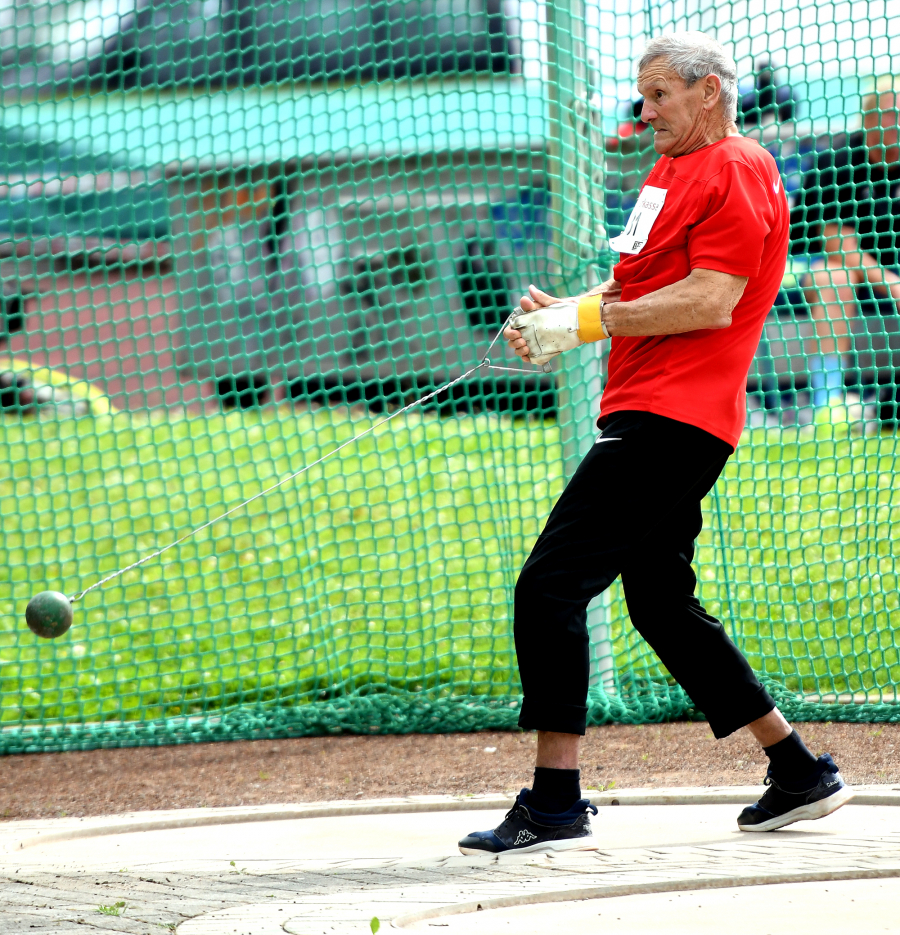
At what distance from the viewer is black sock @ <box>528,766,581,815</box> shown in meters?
3.28

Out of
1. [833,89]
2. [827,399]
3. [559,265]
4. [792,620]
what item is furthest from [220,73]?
[792,620]

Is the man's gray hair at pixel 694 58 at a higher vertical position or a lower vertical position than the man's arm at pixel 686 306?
higher

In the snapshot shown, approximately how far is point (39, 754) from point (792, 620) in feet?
9.92

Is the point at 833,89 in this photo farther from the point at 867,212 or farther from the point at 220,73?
the point at 220,73

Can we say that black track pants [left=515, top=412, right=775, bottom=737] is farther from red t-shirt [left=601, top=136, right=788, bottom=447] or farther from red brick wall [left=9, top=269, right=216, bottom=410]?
red brick wall [left=9, top=269, right=216, bottom=410]

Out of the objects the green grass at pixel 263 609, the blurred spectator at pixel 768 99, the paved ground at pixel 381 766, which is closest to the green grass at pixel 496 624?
the green grass at pixel 263 609

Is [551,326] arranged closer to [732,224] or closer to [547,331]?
[547,331]

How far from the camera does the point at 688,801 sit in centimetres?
385

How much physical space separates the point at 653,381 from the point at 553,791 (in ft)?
3.33

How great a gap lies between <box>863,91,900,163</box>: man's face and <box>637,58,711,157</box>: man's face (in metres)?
2.46

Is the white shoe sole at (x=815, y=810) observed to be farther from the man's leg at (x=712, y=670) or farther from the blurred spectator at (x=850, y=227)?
the blurred spectator at (x=850, y=227)

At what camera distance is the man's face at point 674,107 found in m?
3.22

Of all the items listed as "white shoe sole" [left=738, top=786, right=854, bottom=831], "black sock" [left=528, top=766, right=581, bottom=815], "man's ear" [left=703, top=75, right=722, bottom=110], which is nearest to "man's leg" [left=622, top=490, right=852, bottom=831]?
"white shoe sole" [left=738, top=786, right=854, bottom=831]

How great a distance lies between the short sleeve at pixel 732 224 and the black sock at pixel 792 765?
119cm
